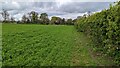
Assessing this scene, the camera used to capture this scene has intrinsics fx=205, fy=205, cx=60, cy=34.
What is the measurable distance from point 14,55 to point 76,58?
2688mm

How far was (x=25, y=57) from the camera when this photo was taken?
8.36m

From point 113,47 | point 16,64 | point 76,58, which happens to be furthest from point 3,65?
point 113,47

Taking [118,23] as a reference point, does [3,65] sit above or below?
below

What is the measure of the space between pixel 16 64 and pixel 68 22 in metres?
83.3

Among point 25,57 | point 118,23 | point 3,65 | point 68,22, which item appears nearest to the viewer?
point 118,23

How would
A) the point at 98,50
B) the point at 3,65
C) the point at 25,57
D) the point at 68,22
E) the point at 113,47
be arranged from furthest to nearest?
the point at 68,22 < the point at 98,50 < the point at 25,57 < the point at 3,65 < the point at 113,47

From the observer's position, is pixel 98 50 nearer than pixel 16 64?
No

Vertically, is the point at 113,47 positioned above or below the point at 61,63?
above

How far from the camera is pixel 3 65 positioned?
7.27 m

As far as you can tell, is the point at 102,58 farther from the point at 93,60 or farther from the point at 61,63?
the point at 61,63

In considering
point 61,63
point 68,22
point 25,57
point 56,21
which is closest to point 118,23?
point 61,63

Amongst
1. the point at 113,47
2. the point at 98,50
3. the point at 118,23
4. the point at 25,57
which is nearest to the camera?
the point at 118,23

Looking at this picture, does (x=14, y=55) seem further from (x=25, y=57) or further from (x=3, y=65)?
(x=3, y=65)

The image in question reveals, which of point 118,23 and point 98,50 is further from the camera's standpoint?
point 98,50
